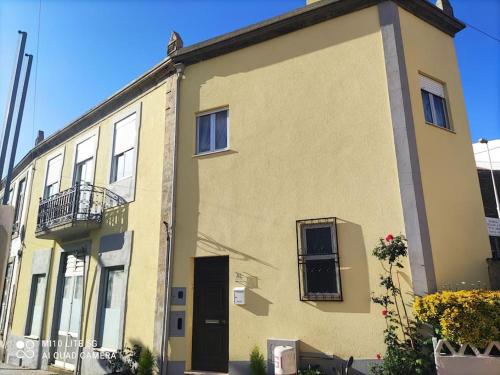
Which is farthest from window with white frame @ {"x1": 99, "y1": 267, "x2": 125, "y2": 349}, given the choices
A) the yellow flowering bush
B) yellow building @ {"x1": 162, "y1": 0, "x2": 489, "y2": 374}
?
the yellow flowering bush

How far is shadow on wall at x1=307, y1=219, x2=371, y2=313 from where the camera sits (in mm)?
6586

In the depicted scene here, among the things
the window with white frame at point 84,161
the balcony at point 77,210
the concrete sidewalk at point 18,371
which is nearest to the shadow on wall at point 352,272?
the balcony at point 77,210

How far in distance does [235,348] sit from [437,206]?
14.9 feet

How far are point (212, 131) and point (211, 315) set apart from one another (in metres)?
4.08

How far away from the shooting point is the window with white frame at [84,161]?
487 inches

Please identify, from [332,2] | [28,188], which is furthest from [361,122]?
[28,188]

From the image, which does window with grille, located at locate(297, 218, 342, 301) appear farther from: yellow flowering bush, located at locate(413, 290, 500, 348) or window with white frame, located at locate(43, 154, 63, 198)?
window with white frame, located at locate(43, 154, 63, 198)

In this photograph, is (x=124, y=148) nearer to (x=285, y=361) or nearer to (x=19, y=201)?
(x=285, y=361)

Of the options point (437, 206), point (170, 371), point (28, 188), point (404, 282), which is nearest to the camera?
point (404, 282)

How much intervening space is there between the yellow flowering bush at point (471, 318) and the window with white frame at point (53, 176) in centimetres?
1276

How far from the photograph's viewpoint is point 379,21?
7699 millimetres

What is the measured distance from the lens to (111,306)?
33.0 feet

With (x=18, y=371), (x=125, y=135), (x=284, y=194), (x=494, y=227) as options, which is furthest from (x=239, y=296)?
(x=494, y=227)

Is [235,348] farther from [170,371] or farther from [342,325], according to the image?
[342,325]
